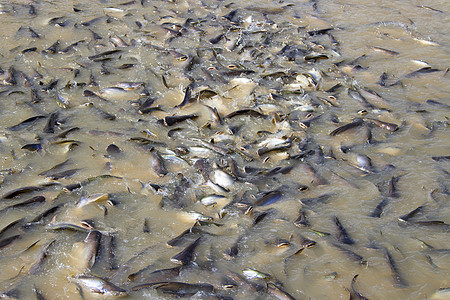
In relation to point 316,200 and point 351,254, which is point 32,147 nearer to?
point 316,200

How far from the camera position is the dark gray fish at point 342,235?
152 inches

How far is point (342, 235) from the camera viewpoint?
3924 millimetres

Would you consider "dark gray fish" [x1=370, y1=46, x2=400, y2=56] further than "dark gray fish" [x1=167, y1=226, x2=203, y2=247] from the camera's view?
Yes

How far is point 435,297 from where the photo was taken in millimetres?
3309

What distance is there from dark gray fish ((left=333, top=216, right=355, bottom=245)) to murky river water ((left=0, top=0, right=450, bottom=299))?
0.04 ft

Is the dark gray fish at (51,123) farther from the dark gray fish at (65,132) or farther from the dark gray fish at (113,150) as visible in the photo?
the dark gray fish at (113,150)

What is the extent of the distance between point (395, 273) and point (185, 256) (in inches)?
70.5

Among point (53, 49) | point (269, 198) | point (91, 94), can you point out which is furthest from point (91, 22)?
point (269, 198)

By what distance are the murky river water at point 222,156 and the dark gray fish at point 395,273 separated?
12mm

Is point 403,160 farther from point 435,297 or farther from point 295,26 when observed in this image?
point 295,26

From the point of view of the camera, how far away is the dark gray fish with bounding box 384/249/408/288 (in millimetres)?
3439

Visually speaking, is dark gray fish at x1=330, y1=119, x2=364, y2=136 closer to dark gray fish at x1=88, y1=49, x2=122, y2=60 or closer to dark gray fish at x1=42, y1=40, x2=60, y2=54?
dark gray fish at x1=88, y1=49, x2=122, y2=60

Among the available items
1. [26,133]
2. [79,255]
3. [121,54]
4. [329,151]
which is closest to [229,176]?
[329,151]

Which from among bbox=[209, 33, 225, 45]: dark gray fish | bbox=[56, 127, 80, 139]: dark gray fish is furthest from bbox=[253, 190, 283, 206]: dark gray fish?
bbox=[209, 33, 225, 45]: dark gray fish
